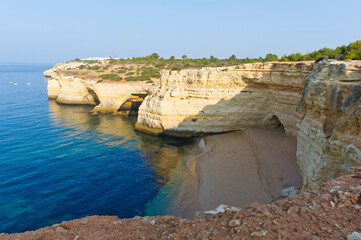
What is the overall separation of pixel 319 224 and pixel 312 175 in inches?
218

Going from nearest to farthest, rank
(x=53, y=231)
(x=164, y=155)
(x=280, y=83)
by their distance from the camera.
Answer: (x=53, y=231) < (x=280, y=83) < (x=164, y=155)

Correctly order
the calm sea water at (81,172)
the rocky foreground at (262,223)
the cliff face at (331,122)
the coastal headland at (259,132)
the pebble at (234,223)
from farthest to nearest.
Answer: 1. the calm sea water at (81,172)
2. the cliff face at (331,122)
3. the pebble at (234,223)
4. the coastal headland at (259,132)
5. the rocky foreground at (262,223)

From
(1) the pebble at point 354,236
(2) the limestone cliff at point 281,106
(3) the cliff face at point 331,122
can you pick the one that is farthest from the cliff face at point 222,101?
(1) the pebble at point 354,236

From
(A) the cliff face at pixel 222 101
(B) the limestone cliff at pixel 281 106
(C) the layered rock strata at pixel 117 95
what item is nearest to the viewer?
(B) the limestone cliff at pixel 281 106

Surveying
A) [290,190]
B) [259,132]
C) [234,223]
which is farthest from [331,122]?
[259,132]

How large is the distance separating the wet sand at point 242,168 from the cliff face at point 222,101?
1454 millimetres

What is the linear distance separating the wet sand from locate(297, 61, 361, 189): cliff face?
3191mm

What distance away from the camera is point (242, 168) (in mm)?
15070

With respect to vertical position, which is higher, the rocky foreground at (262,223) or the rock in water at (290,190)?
the rocky foreground at (262,223)

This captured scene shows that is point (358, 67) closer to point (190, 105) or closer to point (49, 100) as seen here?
point (190, 105)

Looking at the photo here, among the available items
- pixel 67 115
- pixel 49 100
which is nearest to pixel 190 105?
pixel 67 115

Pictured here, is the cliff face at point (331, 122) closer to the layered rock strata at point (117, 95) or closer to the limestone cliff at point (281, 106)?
the limestone cliff at point (281, 106)

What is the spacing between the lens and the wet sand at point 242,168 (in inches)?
479

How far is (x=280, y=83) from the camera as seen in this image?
57.0 feet
